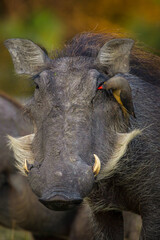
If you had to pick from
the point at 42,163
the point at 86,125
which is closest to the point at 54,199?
the point at 42,163

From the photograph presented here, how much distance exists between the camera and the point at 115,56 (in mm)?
3943

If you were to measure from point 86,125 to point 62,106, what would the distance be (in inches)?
7.1

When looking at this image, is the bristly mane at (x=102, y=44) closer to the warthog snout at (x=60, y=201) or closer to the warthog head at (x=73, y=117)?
the warthog head at (x=73, y=117)

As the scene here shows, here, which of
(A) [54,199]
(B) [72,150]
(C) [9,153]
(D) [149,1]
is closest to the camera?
(A) [54,199]

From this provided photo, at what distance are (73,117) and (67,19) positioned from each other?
584 centimetres

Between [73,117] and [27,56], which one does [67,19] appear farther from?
[73,117]

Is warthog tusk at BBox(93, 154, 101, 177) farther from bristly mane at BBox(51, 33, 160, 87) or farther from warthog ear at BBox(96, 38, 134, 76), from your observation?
bristly mane at BBox(51, 33, 160, 87)

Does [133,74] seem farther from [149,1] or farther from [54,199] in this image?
[149,1]

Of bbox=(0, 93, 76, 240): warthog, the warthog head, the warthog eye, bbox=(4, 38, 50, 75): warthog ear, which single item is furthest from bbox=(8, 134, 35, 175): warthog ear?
bbox=(0, 93, 76, 240): warthog

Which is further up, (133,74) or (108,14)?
(133,74)

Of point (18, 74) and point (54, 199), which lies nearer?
point (54, 199)

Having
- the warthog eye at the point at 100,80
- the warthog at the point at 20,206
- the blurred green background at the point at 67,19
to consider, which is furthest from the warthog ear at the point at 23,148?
the warthog at the point at 20,206

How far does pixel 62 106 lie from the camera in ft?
12.0

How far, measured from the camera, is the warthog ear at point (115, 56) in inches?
154
